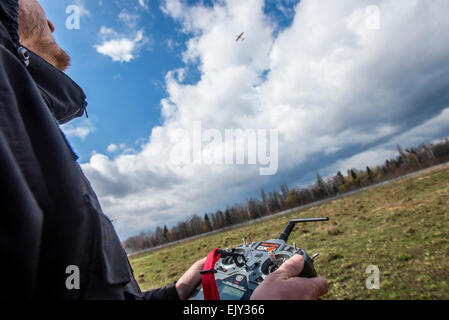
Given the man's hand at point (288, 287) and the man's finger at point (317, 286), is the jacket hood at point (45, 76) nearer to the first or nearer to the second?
the man's hand at point (288, 287)

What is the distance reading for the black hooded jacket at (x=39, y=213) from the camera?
0.87 meters

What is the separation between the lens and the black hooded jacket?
2.84 feet

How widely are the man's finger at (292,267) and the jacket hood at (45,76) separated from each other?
236 cm

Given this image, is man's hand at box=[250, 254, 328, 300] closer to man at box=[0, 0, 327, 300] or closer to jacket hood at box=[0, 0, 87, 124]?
A: man at box=[0, 0, 327, 300]

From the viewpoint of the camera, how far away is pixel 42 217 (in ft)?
3.20

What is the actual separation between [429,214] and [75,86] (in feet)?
65.8

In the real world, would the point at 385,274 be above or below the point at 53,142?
below

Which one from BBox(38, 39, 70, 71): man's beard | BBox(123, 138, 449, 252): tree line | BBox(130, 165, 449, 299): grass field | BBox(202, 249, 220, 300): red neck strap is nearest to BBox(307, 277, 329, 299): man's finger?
BBox(202, 249, 220, 300): red neck strap

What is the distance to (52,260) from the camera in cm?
107
